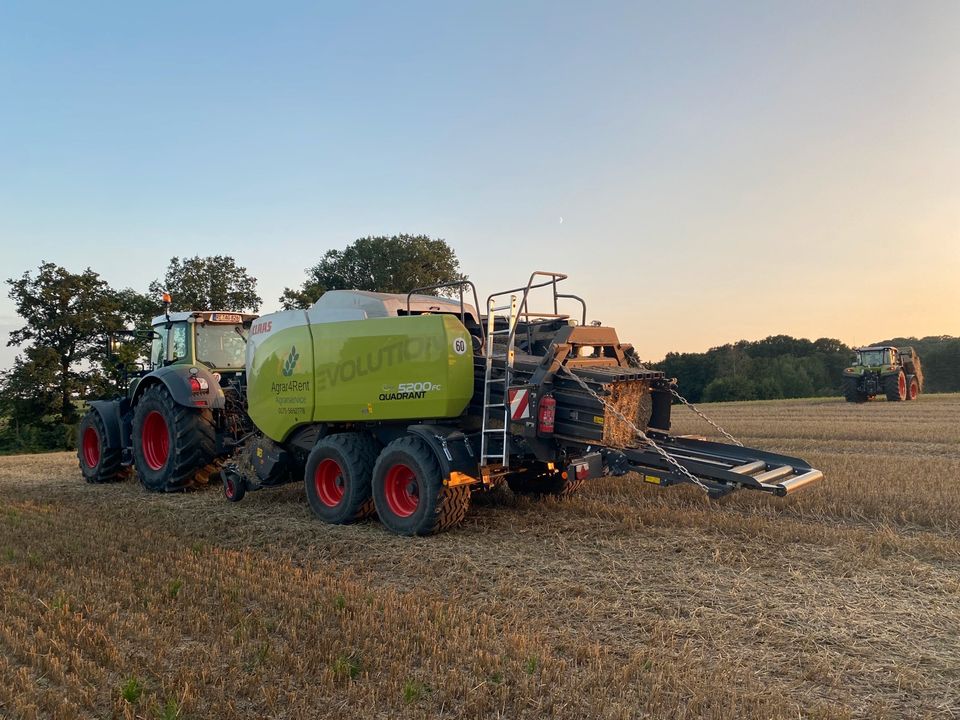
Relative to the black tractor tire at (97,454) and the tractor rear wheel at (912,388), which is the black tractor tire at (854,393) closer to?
the tractor rear wheel at (912,388)

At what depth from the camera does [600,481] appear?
29.1 feet

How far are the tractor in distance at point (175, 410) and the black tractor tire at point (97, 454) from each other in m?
0.01

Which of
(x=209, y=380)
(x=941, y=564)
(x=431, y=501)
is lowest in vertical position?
(x=941, y=564)

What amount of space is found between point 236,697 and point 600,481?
20.4 feet

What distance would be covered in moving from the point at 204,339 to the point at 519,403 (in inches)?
224

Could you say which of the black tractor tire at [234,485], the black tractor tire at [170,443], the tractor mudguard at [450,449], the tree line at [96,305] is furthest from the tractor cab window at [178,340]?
the tree line at [96,305]

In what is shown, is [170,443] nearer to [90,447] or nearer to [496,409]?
[90,447]

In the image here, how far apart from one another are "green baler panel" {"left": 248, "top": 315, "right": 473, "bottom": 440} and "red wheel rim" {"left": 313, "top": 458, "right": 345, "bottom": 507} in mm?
496

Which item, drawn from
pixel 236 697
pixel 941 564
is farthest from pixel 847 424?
pixel 236 697

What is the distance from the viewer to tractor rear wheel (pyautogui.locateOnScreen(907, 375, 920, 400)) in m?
28.5

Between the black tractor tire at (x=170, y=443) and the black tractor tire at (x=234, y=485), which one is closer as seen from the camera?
the black tractor tire at (x=234, y=485)

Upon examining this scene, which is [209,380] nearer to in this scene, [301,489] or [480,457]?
[301,489]

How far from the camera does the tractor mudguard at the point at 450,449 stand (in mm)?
6215

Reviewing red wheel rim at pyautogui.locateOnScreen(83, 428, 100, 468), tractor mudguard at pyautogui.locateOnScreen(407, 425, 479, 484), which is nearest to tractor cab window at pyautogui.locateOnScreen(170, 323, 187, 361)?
red wheel rim at pyautogui.locateOnScreen(83, 428, 100, 468)
